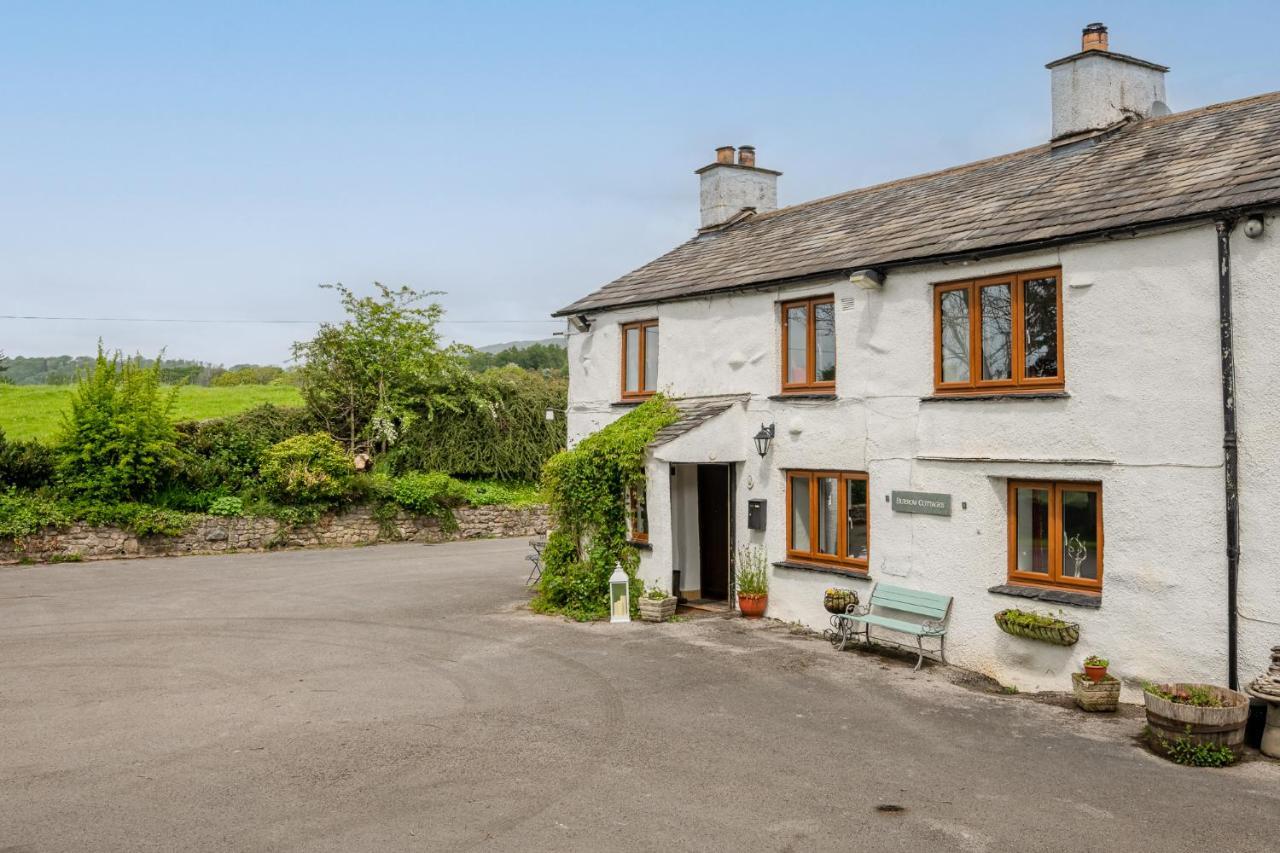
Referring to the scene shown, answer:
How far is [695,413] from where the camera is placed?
15.2 m

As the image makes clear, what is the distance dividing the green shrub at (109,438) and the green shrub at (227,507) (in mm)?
1649

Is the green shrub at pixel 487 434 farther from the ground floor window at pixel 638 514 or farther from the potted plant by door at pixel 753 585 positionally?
the potted plant by door at pixel 753 585

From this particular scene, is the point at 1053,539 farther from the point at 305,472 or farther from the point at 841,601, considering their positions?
the point at 305,472

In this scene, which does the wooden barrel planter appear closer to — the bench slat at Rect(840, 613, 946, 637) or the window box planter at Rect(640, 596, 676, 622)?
the bench slat at Rect(840, 613, 946, 637)

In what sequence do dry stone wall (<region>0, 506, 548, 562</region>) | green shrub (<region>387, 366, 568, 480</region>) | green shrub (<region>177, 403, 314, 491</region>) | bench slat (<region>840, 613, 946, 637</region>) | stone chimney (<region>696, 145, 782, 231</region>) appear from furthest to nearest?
green shrub (<region>387, 366, 568, 480</region>), green shrub (<region>177, 403, 314, 491</region>), dry stone wall (<region>0, 506, 548, 562</region>), stone chimney (<region>696, 145, 782, 231</region>), bench slat (<region>840, 613, 946, 637</region>)

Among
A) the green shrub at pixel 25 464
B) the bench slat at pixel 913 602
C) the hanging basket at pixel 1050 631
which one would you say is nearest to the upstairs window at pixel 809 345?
the bench slat at pixel 913 602

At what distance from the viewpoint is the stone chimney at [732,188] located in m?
20.5

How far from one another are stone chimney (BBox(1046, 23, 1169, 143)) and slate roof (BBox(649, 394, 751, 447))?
248 inches

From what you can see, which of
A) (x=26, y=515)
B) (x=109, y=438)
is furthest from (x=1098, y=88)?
(x=26, y=515)

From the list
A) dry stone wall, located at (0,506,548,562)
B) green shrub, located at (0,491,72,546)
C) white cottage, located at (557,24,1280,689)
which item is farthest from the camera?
dry stone wall, located at (0,506,548,562)

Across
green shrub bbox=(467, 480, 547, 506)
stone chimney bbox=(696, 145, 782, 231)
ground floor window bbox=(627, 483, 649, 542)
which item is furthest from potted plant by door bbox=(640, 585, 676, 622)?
green shrub bbox=(467, 480, 547, 506)

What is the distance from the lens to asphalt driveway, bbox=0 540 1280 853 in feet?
22.9

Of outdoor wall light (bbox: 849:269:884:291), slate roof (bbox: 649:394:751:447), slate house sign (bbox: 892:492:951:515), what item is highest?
outdoor wall light (bbox: 849:269:884:291)

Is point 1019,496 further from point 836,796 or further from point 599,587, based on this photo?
point 599,587
